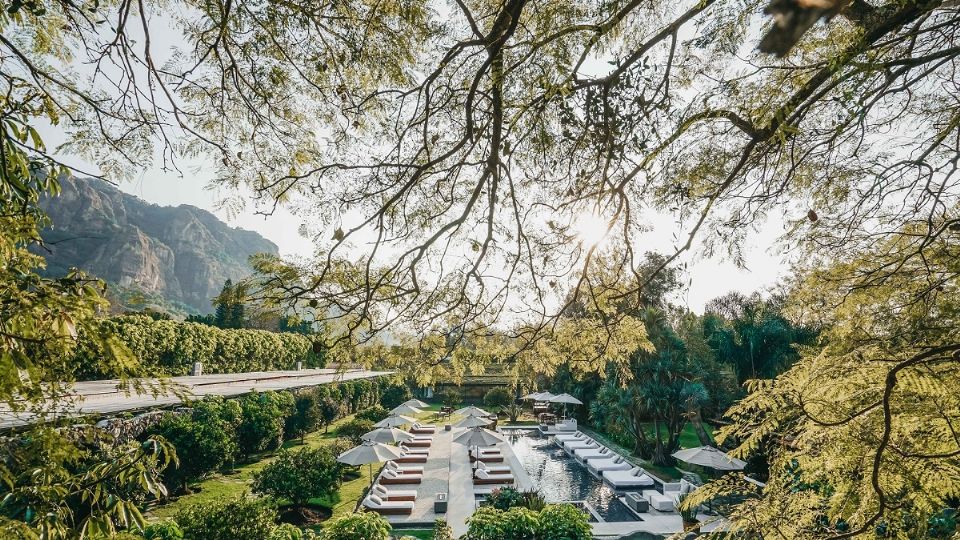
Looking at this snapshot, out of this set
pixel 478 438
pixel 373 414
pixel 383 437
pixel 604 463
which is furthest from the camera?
pixel 373 414

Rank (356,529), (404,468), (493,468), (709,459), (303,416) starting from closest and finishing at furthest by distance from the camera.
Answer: (356,529), (709,459), (493,468), (404,468), (303,416)

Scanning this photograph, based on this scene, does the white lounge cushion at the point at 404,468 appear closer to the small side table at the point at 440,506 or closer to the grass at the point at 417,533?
the small side table at the point at 440,506

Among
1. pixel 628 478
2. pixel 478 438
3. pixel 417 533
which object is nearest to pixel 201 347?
pixel 478 438

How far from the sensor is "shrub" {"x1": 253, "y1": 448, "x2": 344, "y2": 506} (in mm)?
11117

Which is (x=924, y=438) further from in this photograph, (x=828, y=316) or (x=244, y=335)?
(x=244, y=335)

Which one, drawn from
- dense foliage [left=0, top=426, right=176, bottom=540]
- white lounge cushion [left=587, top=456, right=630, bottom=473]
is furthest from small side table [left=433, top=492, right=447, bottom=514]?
dense foliage [left=0, top=426, right=176, bottom=540]

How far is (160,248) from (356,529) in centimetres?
15561

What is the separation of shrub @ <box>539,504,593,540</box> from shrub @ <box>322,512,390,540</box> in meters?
2.52

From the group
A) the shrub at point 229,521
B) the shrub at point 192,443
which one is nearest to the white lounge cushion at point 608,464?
the shrub at point 192,443

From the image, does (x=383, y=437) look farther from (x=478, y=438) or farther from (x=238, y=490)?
(x=238, y=490)

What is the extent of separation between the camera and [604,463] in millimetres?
17078

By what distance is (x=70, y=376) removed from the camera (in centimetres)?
216

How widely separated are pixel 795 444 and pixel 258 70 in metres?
Answer: 5.59

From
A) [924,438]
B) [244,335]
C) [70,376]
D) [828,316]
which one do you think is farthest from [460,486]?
[244,335]
